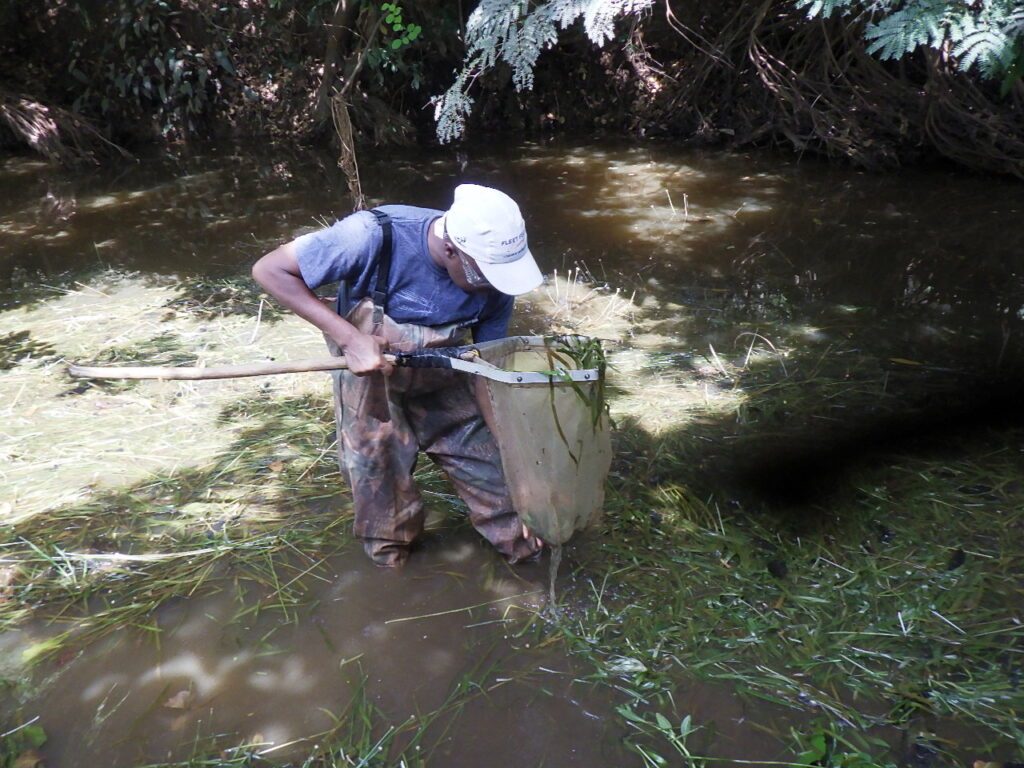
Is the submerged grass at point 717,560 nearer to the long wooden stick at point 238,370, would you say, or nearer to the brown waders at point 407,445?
the brown waders at point 407,445

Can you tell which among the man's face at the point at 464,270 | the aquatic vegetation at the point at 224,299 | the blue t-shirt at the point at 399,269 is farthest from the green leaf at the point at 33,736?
the aquatic vegetation at the point at 224,299

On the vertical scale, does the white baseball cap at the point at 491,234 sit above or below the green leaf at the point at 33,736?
above

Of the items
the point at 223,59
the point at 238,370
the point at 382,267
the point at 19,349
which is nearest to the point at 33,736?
the point at 238,370

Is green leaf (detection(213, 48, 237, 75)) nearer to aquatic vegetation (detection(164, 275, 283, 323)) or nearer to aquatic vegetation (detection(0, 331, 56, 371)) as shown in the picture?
aquatic vegetation (detection(164, 275, 283, 323))

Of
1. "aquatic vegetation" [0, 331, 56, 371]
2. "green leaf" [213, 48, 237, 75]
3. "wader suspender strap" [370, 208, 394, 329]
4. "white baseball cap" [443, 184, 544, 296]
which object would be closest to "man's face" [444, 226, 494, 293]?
"white baseball cap" [443, 184, 544, 296]

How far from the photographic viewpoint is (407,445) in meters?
2.74

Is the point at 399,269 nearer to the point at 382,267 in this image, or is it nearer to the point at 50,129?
the point at 382,267

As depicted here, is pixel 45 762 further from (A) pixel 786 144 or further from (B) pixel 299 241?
(A) pixel 786 144

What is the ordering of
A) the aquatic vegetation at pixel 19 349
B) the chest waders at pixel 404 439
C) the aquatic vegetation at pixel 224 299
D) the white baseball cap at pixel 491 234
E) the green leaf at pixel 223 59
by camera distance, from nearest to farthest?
the white baseball cap at pixel 491 234 → the chest waders at pixel 404 439 → the aquatic vegetation at pixel 19 349 → the aquatic vegetation at pixel 224 299 → the green leaf at pixel 223 59

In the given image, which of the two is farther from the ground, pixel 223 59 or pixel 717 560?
pixel 223 59

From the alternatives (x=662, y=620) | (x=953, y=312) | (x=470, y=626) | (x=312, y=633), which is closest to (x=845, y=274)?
(x=953, y=312)

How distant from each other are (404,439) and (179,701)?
1.02m

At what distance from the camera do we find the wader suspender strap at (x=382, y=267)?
244cm

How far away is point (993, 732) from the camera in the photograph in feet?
7.49
